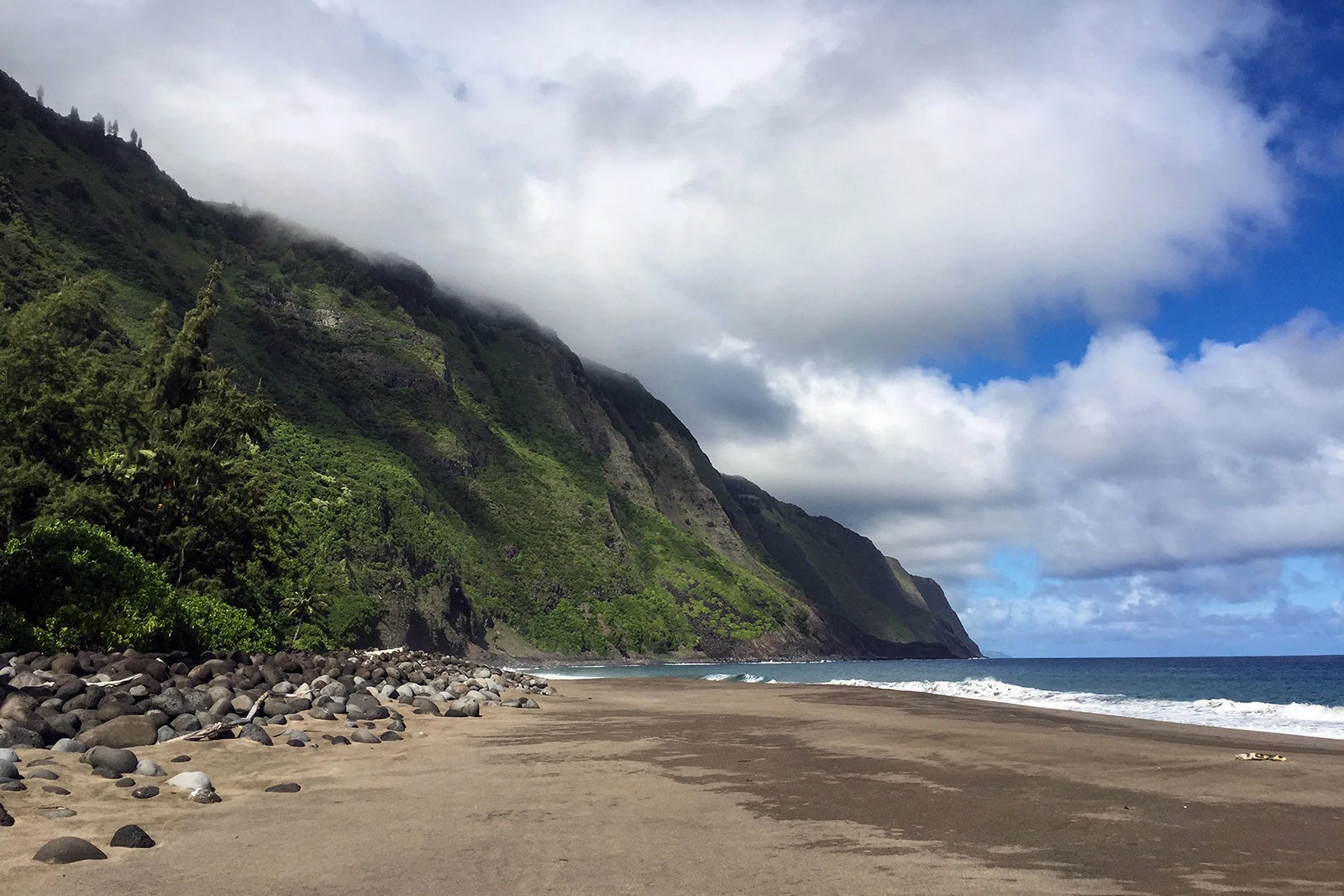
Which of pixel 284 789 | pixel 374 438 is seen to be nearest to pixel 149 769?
pixel 284 789

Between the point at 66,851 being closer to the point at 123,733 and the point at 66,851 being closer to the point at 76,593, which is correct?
the point at 123,733

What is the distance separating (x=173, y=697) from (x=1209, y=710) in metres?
34.9

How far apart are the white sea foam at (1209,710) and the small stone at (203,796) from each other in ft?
87.4

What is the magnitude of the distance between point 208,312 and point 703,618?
158 m

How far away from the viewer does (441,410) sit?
169 meters

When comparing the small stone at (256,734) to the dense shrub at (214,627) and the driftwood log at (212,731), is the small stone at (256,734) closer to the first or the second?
the driftwood log at (212,731)

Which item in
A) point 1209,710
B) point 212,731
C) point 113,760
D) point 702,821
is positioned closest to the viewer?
point 702,821

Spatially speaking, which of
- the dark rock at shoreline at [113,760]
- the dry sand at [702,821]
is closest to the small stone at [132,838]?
the dry sand at [702,821]

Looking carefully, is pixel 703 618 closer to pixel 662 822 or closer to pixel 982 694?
pixel 982 694

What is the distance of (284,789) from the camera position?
36.1 feet

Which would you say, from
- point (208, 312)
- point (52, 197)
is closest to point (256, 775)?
point (208, 312)

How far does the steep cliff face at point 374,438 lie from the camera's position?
115438 mm

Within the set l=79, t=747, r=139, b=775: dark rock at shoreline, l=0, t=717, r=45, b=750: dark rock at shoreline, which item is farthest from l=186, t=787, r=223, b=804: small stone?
l=0, t=717, r=45, b=750: dark rock at shoreline

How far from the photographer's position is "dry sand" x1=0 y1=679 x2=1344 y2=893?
730 centimetres
